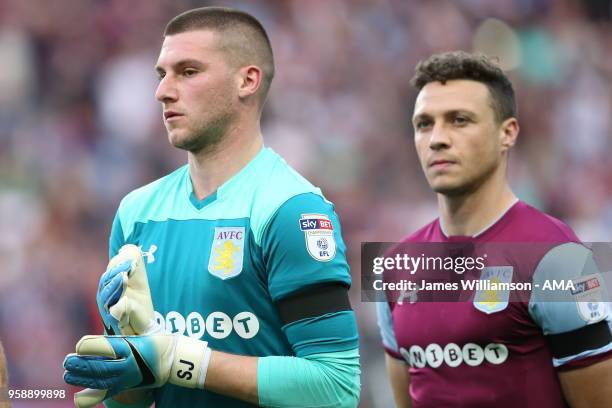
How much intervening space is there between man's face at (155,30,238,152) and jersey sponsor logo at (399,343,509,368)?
1279 mm

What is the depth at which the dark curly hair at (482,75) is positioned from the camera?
4602 mm

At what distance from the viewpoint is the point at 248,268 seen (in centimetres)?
356

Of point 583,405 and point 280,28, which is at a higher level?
point 280,28

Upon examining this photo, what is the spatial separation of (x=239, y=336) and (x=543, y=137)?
784cm

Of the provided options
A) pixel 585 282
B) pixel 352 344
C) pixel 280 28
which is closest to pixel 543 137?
pixel 280 28

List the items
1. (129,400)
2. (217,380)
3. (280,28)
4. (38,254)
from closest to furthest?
1. (217,380)
2. (129,400)
3. (38,254)
4. (280,28)

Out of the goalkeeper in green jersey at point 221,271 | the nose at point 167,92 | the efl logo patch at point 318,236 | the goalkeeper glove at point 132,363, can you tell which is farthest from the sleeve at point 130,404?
the nose at point 167,92

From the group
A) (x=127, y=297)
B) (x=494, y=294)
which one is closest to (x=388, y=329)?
(x=494, y=294)

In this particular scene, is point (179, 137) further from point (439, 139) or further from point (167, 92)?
point (439, 139)

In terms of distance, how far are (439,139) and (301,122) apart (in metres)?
5.70

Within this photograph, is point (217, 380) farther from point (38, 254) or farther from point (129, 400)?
point (38, 254)

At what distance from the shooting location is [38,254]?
28.3 feet

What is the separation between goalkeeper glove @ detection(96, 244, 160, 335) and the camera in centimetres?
334

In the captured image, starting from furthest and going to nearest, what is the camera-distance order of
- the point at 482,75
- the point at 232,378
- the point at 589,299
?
the point at 482,75
the point at 589,299
the point at 232,378
